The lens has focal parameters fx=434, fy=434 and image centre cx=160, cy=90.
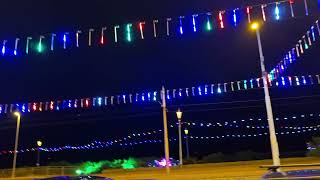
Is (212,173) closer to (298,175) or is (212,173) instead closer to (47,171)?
(47,171)

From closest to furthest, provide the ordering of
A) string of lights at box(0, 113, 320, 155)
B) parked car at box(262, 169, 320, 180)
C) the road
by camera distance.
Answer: parked car at box(262, 169, 320, 180) → the road → string of lights at box(0, 113, 320, 155)

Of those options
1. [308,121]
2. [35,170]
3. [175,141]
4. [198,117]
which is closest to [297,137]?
[308,121]

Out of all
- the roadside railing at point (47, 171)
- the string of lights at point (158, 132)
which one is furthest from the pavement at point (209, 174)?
the string of lights at point (158, 132)

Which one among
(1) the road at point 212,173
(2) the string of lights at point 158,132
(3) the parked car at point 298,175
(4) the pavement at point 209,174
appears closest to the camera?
(3) the parked car at point 298,175

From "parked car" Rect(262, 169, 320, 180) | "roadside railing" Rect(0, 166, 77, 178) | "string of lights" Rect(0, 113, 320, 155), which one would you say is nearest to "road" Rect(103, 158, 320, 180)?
"roadside railing" Rect(0, 166, 77, 178)

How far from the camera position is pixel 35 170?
42594 mm

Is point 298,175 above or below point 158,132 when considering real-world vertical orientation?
below

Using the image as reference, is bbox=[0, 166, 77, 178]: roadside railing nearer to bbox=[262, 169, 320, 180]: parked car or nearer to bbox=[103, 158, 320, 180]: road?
bbox=[103, 158, 320, 180]: road

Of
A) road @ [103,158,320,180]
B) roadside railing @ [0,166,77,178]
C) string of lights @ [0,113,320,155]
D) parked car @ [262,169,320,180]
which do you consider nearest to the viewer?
parked car @ [262,169,320,180]

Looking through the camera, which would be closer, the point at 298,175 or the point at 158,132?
the point at 298,175

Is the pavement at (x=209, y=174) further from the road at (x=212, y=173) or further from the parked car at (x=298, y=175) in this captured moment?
the parked car at (x=298, y=175)

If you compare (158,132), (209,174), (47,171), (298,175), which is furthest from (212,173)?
(158,132)

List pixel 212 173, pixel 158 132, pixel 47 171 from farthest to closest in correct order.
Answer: pixel 158 132, pixel 47 171, pixel 212 173

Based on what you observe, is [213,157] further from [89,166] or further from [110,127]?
[110,127]
